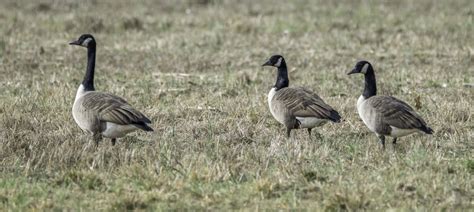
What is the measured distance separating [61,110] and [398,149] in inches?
176

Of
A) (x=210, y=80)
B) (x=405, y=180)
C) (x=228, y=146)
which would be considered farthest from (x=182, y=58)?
(x=405, y=180)

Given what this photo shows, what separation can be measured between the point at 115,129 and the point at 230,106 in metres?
2.84

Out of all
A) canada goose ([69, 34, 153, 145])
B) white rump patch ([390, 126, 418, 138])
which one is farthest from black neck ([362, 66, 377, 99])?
canada goose ([69, 34, 153, 145])

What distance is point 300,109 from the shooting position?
9195 millimetres

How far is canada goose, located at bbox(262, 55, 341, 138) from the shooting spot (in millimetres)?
9047

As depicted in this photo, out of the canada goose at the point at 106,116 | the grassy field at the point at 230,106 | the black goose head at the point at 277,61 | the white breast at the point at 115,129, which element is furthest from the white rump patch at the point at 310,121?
the white breast at the point at 115,129

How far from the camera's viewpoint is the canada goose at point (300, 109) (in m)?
9.05

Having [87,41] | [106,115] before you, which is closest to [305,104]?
[106,115]

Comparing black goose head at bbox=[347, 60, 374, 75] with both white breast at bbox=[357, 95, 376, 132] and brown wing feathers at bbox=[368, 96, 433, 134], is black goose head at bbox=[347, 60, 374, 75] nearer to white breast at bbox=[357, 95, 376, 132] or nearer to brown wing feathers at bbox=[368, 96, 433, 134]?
white breast at bbox=[357, 95, 376, 132]

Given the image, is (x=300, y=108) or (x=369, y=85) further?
(x=369, y=85)

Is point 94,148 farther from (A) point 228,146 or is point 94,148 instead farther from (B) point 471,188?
(B) point 471,188

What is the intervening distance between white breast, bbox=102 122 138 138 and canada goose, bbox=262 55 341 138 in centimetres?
185

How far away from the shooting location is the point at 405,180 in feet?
23.6

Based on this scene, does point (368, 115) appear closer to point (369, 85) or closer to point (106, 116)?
point (369, 85)
